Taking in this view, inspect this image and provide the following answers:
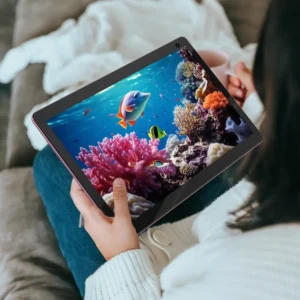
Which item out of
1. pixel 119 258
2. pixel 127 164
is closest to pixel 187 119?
pixel 127 164

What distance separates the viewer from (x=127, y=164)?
2.05 ft

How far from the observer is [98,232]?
1.99 ft

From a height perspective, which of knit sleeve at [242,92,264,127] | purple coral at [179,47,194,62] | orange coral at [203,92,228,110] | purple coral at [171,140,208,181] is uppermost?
purple coral at [179,47,194,62]

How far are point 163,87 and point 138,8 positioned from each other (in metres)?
0.44

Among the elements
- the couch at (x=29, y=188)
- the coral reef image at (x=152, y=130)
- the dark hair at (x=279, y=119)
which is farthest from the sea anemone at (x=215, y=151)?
the couch at (x=29, y=188)

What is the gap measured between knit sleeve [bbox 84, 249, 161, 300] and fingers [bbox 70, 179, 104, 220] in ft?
0.25

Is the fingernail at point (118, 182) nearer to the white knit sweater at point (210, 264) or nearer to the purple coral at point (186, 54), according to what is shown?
the white knit sweater at point (210, 264)

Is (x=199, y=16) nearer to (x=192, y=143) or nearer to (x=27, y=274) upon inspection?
(x=192, y=143)

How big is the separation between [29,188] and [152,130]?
0.34 metres

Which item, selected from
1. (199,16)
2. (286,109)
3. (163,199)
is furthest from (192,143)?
(199,16)

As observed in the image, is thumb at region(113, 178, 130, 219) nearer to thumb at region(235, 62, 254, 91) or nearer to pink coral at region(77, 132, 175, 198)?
pink coral at region(77, 132, 175, 198)

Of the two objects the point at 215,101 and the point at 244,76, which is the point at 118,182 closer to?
the point at 215,101

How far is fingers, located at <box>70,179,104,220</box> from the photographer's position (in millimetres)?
612

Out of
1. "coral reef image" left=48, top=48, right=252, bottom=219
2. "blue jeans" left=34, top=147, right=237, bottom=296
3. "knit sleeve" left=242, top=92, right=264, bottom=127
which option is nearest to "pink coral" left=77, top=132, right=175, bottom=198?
"coral reef image" left=48, top=48, right=252, bottom=219
